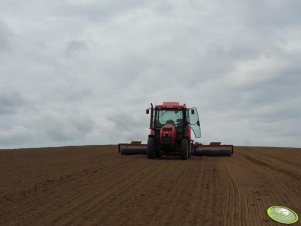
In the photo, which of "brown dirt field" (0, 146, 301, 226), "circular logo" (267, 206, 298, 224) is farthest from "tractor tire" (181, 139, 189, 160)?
"circular logo" (267, 206, 298, 224)

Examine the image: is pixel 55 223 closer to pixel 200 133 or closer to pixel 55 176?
pixel 55 176

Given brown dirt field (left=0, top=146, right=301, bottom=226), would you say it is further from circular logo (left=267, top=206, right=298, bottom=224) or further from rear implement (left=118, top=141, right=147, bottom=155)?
rear implement (left=118, top=141, right=147, bottom=155)

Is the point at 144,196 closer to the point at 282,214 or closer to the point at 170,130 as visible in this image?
the point at 282,214

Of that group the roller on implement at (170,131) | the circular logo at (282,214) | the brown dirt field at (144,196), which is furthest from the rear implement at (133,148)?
the circular logo at (282,214)

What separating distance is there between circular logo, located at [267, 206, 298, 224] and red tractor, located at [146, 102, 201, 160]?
12.4 m

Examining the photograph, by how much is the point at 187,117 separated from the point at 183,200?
42.5ft

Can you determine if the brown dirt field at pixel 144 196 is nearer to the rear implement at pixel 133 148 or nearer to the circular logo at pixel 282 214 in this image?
the circular logo at pixel 282 214

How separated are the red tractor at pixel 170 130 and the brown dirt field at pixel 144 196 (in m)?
5.60

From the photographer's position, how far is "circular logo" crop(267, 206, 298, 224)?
367 inches

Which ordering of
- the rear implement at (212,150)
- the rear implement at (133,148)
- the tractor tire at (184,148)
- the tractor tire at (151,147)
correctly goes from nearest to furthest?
the tractor tire at (184,148) → the tractor tire at (151,147) → the rear implement at (133,148) → the rear implement at (212,150)

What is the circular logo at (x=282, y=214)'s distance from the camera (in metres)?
9.33

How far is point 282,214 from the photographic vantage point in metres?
9.73

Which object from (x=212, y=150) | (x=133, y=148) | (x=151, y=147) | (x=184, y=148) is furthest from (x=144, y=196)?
(x=212, y=150)

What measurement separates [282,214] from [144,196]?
3170 millimetres
